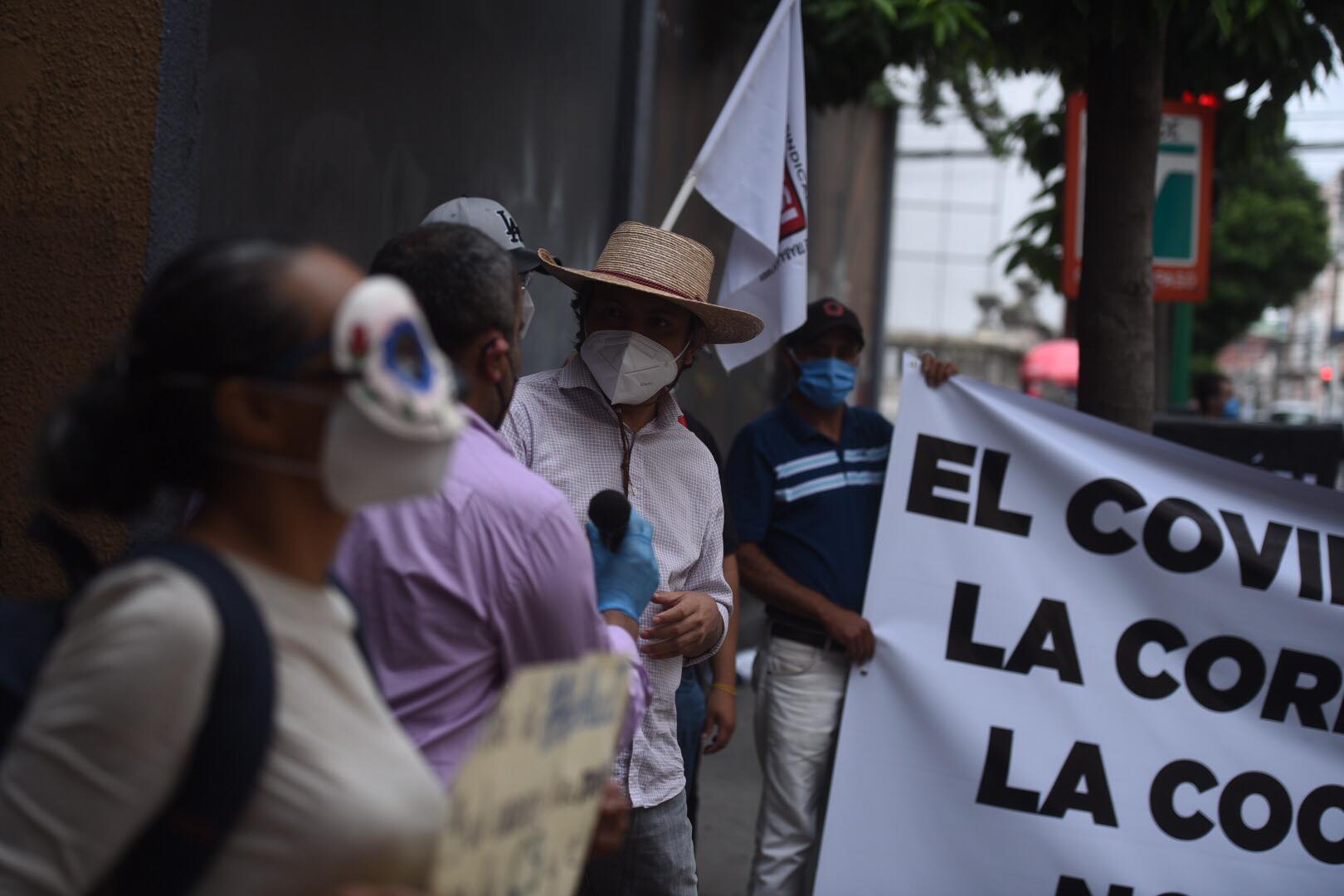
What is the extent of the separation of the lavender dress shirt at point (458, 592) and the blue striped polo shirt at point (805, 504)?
234cm

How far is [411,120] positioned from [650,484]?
1.93 meters

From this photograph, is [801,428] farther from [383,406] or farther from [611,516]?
[383,406]

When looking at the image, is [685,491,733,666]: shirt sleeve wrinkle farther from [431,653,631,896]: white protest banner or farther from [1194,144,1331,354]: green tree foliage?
[1194,144,1331,354]: green tree foliage

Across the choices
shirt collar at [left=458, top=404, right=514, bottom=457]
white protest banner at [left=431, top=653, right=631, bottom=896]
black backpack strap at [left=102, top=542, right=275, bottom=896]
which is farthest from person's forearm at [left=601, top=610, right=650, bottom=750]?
black backpack strap at [left=102, top=542, right=275, bottom=896]

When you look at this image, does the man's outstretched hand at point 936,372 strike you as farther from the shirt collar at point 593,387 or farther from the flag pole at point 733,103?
the shirt collar at point 593,387

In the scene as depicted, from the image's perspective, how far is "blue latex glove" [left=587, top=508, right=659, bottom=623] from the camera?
211 centimetres

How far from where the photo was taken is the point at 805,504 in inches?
163

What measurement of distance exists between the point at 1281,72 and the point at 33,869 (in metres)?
5.03

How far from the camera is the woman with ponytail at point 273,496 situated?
1.16 metres

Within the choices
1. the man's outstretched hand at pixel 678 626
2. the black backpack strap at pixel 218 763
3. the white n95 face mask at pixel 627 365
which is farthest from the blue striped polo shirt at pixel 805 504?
the black backpack strap at pixel 218 763

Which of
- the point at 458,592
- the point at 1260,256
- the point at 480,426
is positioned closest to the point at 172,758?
the point at 458,592

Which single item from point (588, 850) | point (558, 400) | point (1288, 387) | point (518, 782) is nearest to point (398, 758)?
point (518, 782)

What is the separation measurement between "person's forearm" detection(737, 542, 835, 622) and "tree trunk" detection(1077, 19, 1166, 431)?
1322 mm

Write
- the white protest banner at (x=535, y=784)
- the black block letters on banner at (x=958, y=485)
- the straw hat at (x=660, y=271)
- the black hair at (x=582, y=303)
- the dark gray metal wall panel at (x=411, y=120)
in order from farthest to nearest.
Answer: the black block letters on banner at (x=958, y=485) < the dark gray metal wall panel at (x=411, y=120) < the black hair at (x=582, y=303) < the straw hat at (x=660, y=271) < the white protest banner at (x=535, y=784)
